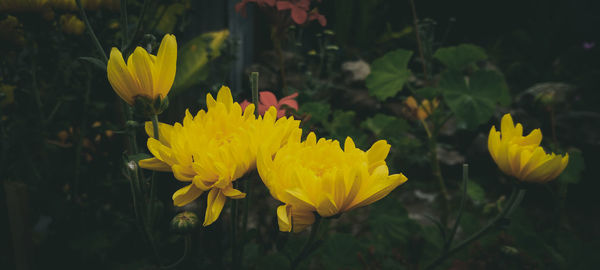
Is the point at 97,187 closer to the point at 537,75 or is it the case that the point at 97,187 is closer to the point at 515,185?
the point at 515,185

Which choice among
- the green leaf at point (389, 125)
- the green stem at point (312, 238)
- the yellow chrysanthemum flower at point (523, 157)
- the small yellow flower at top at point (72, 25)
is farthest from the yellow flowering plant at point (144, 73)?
the green leaf at point (389, 125)

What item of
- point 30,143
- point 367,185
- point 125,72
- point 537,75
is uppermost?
point 125,72

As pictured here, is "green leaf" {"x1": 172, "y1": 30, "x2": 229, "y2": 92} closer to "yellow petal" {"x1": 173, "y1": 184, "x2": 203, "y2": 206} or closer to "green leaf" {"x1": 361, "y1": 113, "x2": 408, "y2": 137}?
"green leaf" {"x1": 361, "y1": 113, "x2": 408, "y2": 137}

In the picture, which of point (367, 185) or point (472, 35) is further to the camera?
point (472, 35)

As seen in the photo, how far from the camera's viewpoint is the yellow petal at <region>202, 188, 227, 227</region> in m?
0.39

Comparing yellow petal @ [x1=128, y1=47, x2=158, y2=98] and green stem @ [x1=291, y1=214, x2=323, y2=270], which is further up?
yellow petal @ [x1=128, y1=47, x2=158, y2=98]

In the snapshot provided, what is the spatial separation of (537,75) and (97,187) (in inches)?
151

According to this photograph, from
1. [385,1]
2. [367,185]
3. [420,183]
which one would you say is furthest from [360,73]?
[367,185]

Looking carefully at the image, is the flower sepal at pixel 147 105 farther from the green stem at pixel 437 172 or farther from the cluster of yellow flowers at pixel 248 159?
the green stem at pixel 437 172

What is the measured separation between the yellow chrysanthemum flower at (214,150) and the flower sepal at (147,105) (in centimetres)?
2

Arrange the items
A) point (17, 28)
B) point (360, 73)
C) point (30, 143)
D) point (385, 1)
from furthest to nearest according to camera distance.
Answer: point (385, 1)
point (360, 73)
point (30, 143)
point (17, 28)

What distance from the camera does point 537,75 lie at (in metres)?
3.48

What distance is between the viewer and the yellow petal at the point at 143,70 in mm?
385

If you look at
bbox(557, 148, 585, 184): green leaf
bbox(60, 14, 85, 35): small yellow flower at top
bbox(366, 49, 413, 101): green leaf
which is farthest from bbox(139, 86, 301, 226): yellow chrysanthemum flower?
bbox(557, 148, 585, 184): green leaf
